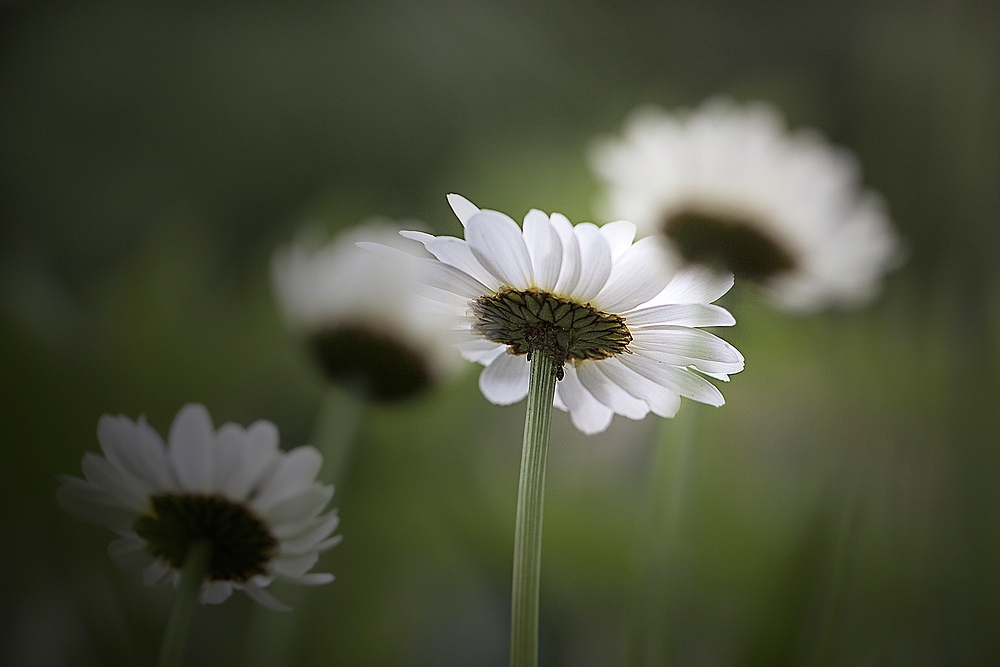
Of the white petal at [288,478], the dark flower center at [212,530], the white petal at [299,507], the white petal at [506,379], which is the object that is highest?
the white petal at [506,379]

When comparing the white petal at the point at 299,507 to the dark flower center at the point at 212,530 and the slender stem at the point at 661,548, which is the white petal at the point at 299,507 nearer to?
the dark flower center at the point at 212,530

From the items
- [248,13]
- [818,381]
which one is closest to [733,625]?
[818,381]

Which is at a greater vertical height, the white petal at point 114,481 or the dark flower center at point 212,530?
the white petal at point 114,481

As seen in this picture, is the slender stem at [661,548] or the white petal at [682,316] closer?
the white petal at [682,316]

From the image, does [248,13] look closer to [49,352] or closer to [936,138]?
[49,352]

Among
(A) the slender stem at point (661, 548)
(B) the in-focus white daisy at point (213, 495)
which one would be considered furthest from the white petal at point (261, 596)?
(A) the slender stem at point (661, 548)

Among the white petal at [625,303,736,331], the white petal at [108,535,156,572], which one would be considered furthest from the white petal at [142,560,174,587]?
the white petal at [625,303,736,331]

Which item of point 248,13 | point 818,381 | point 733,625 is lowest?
point 733,625

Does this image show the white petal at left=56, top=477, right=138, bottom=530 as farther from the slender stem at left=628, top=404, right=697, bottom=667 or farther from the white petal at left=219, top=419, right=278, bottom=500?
the slender stem at left=628, top=404, right=697, bottom=667
